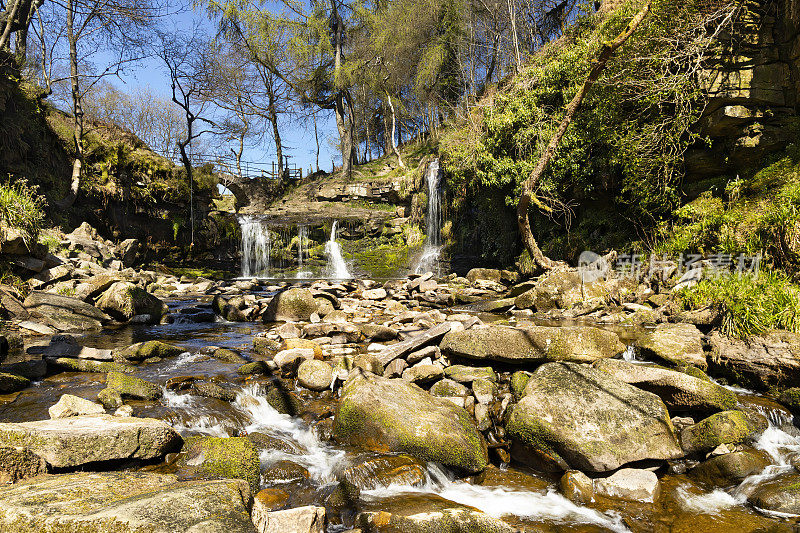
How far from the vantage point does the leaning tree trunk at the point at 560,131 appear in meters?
8.59

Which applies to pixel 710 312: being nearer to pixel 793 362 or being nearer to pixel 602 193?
pixel 793 362

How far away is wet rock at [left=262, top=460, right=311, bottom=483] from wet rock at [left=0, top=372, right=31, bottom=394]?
136 inches

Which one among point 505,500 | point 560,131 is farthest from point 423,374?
point 560,131

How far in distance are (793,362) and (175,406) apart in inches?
283

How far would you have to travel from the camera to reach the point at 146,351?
19.1ft

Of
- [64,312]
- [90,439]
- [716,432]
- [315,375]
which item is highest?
[64,312]

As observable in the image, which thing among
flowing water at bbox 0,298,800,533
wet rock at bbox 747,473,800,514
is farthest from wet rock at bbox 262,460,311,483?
wet rock at bbox 747,473,800,514

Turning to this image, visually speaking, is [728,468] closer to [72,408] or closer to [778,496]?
[778,496]

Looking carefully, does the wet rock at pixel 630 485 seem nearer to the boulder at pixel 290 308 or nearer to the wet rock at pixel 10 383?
the wet rock at pixel 10 383

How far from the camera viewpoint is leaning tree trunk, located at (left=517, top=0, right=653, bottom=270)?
8586 millimetres

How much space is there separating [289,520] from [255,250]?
18.7 m

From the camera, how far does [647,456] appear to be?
Result: 330 centimetres

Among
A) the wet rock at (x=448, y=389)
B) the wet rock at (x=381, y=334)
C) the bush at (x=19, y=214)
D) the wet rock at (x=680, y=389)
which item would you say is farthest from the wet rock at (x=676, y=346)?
the bush at (x=19, y=214)

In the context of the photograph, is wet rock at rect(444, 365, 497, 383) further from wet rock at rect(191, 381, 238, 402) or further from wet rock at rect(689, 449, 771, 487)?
wet rock at rect(191, 381, 238, 402)
